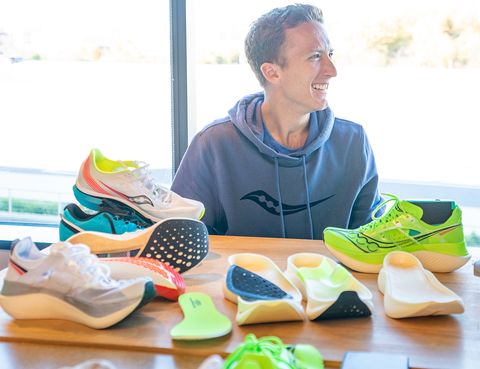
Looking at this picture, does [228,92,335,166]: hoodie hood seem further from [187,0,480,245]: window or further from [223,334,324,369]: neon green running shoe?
[223,334,324,369]: neon green running shoe

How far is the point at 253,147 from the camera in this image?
2207 millimetres

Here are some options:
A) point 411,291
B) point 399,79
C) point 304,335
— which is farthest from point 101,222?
point 399,79

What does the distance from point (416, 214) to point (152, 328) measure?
0.68m

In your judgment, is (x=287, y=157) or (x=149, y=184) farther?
(x=287, y=157)

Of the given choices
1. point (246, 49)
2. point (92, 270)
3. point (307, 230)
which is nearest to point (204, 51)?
point (246, 49)

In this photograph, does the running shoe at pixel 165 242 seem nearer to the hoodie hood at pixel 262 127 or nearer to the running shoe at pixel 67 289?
the running shoe at pixel 67 289

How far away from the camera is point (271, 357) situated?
1.02 meters

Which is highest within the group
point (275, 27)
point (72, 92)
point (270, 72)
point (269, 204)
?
point (275, 27)

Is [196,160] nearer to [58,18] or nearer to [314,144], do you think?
[314,144]

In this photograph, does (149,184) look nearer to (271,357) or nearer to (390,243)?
(390,243)

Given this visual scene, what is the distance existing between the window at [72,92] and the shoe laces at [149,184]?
1153 mm

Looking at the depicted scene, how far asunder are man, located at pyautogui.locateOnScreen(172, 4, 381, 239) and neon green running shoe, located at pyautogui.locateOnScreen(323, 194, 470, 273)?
1.90 ft

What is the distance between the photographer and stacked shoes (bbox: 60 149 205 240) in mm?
1674

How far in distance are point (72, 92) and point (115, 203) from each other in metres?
1.75
